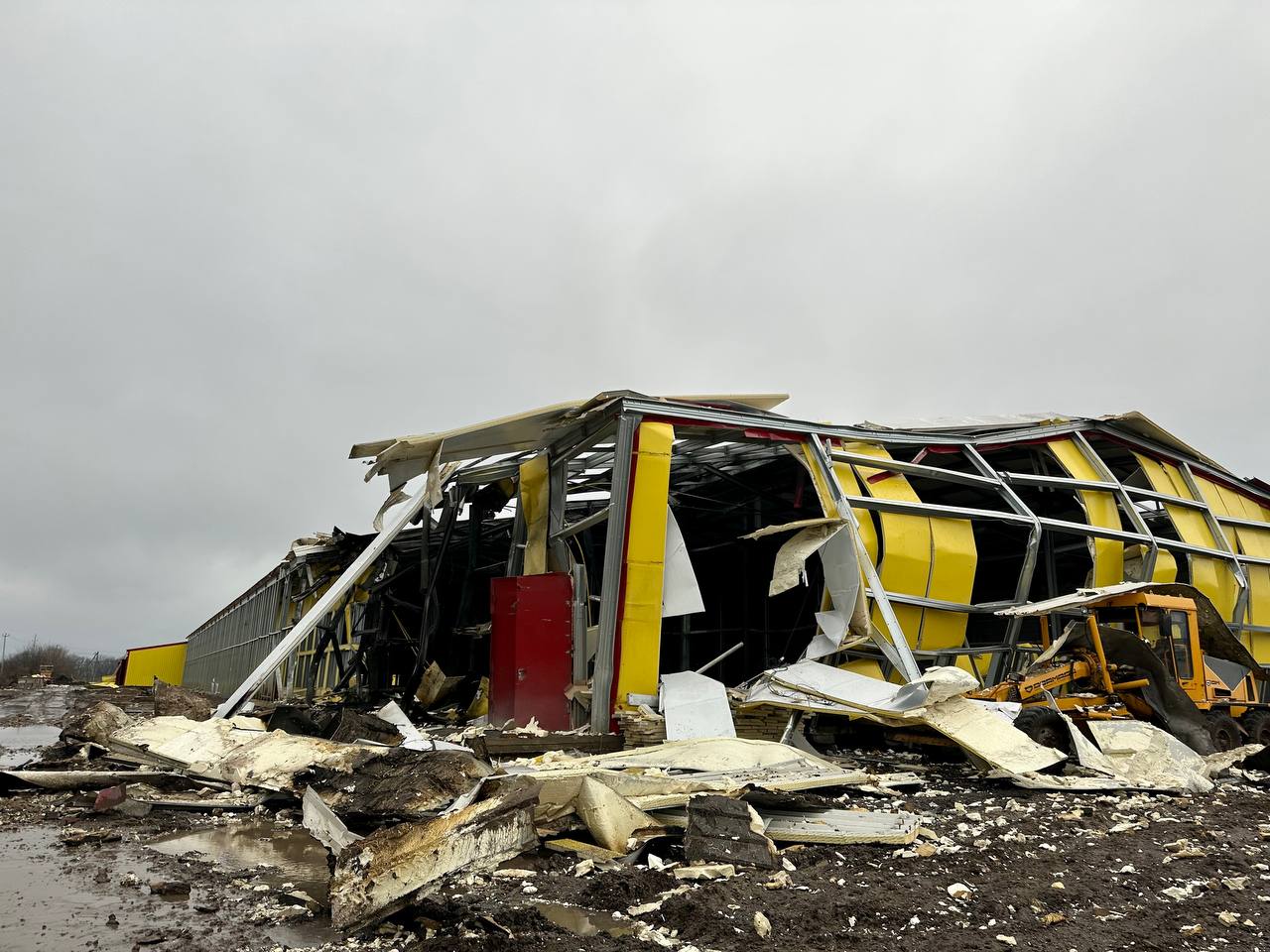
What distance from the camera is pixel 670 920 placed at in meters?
4.64

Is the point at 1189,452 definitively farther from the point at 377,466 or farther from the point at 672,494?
the point at 377,466

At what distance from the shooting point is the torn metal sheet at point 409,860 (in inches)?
174

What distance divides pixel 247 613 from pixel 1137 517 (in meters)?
28.3

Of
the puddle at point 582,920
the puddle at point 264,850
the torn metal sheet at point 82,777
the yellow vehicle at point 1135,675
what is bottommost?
the puddle at point 264,850

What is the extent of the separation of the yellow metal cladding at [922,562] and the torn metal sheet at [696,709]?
3.34 m

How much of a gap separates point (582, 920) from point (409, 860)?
38.5 inches

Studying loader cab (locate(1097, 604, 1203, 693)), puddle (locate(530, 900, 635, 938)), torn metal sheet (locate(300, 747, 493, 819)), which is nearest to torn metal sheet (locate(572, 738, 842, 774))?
torn metal sheet (locate(300, 747, 493, 819))

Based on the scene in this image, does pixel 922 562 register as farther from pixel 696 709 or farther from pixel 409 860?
pixel 409 860

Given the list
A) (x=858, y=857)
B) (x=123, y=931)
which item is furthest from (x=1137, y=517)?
(x=123, y=931)

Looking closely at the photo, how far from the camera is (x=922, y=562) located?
13.8m

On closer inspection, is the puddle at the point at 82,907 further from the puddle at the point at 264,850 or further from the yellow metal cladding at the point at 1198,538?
the yellow metal cladding at the point at 1198,538

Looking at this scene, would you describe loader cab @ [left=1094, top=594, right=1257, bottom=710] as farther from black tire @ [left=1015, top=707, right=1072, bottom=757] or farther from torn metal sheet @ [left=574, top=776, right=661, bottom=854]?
torn metal sheet @ [left=574, top=776, right=661, bottom=854]

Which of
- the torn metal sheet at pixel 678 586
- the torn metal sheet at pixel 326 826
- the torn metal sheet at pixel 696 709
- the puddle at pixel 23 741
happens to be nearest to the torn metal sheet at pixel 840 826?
the torn metal sheet at pixel 326 826

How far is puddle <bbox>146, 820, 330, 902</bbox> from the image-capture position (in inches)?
224
